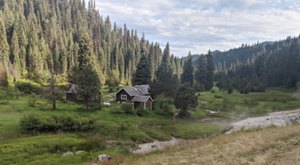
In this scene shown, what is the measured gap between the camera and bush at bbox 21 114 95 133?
3859cm

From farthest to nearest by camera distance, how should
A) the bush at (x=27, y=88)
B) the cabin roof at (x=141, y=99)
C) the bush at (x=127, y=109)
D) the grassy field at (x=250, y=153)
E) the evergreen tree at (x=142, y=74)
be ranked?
the evergreen tree at (x=142, y=74), the bush at (x=27, y=88), the cabin roof at (x=141, y=99), the bush at (x=127, y=109), the grassy field at (x=250, y=153)

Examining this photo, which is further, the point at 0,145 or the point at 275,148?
the point at 0,145

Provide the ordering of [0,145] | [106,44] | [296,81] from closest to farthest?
[0,145]
[296,81]
[106,44]

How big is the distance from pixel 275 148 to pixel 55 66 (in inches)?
4207

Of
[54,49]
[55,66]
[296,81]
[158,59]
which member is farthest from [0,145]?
[158,59]

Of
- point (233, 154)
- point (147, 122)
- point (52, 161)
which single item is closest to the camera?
point (233, 154)

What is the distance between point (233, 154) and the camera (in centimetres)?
1964

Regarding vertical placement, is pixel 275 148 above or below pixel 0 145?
above

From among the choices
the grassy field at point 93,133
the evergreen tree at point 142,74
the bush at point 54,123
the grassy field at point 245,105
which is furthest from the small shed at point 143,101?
the evergreen tree at point 142,74

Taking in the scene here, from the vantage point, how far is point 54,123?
40094mm

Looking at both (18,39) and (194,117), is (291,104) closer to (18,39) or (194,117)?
(194,117)

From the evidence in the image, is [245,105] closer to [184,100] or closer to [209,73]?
[184,100]

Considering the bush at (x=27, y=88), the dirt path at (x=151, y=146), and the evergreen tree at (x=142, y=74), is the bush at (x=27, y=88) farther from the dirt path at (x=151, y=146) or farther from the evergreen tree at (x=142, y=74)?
the dirt path at (x=151, y=146)

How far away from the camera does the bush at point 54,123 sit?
127ft
